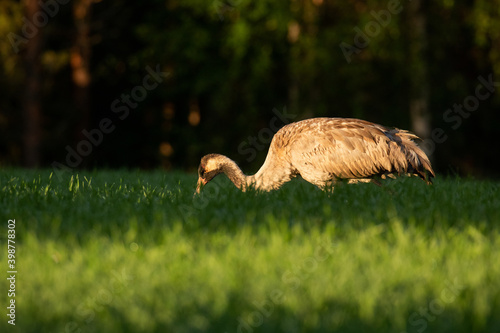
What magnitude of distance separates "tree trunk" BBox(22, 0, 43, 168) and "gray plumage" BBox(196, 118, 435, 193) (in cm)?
1256

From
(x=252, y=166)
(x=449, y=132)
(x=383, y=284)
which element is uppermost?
(x=383, y=284)

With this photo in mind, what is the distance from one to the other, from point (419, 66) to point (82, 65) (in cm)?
1131

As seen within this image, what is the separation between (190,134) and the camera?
22.9m

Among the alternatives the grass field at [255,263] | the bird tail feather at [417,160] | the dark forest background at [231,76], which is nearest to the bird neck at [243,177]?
the grass field at [255,263]

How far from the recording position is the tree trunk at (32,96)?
18594 millimetres

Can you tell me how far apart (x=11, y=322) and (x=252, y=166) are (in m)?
15.8

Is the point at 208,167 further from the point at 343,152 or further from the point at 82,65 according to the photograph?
the point at 82,65

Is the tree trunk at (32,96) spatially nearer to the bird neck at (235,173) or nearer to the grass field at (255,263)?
the bird neck at (235,173)

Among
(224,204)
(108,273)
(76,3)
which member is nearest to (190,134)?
(76,3)

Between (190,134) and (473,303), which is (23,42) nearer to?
(190,134)

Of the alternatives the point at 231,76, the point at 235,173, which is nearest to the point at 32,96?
the point at 231,76

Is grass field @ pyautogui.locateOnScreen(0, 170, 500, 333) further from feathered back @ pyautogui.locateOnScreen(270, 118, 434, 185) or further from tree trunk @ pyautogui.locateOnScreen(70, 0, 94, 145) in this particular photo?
tree trunk @ pyautogui.locateOnScreen(70, 0, 94, 145)

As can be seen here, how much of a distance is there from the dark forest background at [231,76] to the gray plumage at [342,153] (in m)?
9.30

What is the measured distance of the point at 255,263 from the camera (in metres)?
4.47
